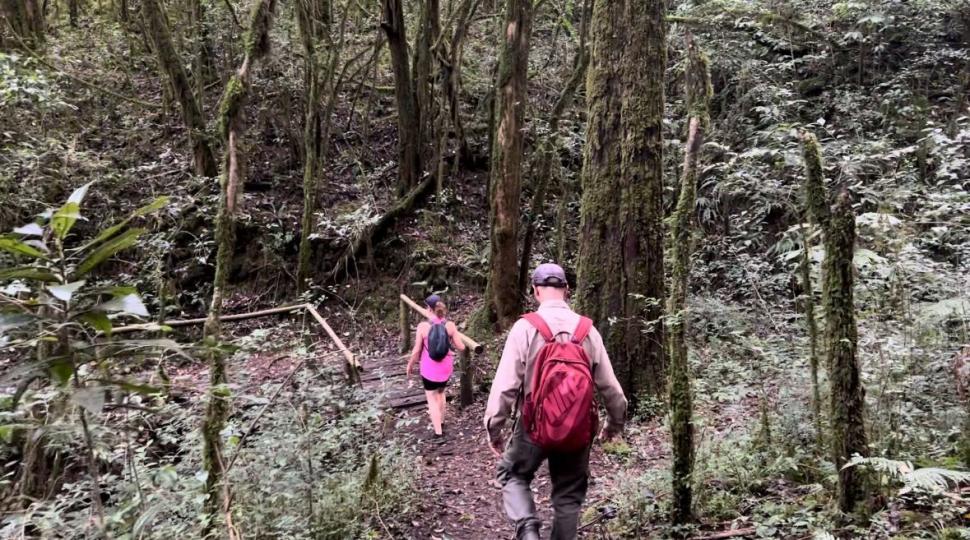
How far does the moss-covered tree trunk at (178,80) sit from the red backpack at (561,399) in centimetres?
1287

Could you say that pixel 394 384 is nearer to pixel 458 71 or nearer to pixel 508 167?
pixel 508 167

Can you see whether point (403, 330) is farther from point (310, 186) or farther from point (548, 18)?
point (548, 18)

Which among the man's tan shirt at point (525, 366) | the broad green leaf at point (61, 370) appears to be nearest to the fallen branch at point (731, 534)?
the man's tan shirt at point (525, 366)

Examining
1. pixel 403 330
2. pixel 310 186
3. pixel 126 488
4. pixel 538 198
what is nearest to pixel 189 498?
pixel 126 488

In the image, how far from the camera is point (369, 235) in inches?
568

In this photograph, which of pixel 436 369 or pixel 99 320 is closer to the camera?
pixel 99 320

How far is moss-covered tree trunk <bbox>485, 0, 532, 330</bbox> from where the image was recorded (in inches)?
402

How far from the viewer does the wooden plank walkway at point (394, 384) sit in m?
8.77

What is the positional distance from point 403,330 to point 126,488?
8087mm

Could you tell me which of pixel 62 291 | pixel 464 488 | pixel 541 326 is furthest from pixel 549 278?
pixel 464 488

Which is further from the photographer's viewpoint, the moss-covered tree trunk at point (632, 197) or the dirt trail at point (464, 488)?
the moss-covered tree trunk at point (632, 197)

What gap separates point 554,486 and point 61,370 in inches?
108

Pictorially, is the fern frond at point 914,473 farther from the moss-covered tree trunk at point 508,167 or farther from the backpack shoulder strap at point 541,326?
the moss-covered tree trunk at point 508,167

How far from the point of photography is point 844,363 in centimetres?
343
